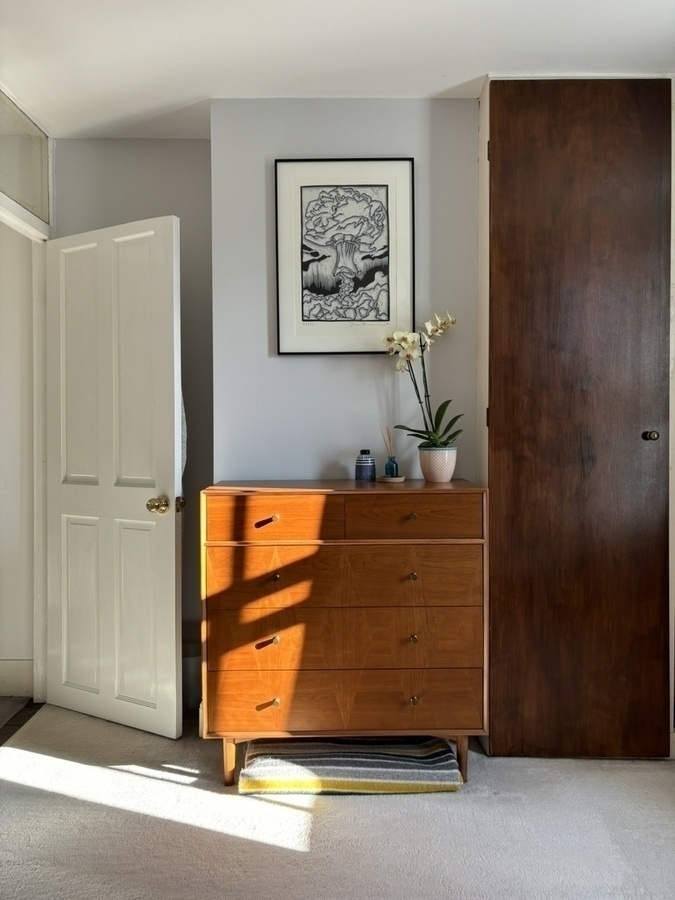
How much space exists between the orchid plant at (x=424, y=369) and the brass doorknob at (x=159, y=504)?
0.94 metres

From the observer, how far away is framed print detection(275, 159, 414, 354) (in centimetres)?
277

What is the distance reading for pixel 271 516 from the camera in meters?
2.37

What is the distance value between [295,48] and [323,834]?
2574 mm

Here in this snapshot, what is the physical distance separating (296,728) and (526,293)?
177 cm

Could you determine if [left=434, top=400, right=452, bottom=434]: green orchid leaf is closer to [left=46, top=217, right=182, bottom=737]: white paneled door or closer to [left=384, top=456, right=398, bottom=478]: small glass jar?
[left=384, top=456, right=398, bottom=478]: small glass jar

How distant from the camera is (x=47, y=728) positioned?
112 inches

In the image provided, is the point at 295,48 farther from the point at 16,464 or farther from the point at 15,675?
the point at 15,675

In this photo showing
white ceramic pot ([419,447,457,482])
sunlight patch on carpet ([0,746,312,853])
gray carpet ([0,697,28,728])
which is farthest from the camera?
gray carpet ([0,697,28,728])

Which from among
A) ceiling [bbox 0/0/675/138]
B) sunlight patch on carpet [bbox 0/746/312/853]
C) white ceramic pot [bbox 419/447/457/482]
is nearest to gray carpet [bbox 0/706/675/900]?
sunlight patch on carpet [bbox 0/746/312/853]

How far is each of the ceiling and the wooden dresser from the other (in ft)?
5.02

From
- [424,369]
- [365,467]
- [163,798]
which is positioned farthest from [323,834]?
[424,369]

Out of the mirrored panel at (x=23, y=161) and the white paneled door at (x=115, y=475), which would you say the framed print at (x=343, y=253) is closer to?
the white paneled door at (x=115, y=475)

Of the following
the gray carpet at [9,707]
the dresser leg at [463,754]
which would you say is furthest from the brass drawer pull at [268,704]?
the gray carpet at [9,707]

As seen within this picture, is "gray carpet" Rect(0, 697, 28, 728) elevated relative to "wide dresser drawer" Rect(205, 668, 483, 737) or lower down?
lower down
